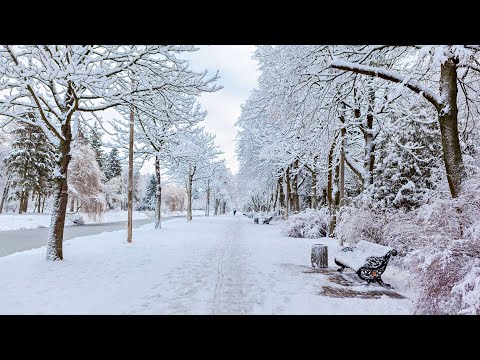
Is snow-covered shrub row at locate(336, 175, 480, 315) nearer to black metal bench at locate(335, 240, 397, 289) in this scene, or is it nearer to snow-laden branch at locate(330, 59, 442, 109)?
black metal bench at locate(335, 240, 397, 289)

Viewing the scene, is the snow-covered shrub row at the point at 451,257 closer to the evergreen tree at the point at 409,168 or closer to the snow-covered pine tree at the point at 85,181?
the evergreen tree at the point at 409,168

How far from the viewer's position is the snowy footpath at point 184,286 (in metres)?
4.91

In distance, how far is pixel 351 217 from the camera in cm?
988

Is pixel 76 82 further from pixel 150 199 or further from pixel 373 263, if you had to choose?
pixel 150 199

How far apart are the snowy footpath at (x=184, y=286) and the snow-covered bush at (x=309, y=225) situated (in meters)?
7.21

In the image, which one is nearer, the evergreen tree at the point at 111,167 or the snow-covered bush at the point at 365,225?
the snow-covered bush at the point at 365,225

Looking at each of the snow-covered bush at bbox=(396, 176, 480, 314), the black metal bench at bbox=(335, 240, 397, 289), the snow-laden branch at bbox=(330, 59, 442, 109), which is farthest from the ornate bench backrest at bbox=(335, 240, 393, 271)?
the snow-laden branch at bbox=(330, 59, 442, 109)

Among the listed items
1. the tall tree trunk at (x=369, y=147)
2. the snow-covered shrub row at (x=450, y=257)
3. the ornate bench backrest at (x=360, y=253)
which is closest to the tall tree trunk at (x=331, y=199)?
the tall tree trunk at (x=369, y=147)

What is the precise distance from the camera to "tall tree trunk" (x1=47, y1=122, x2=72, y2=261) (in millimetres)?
8312

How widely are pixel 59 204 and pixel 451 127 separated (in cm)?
919
